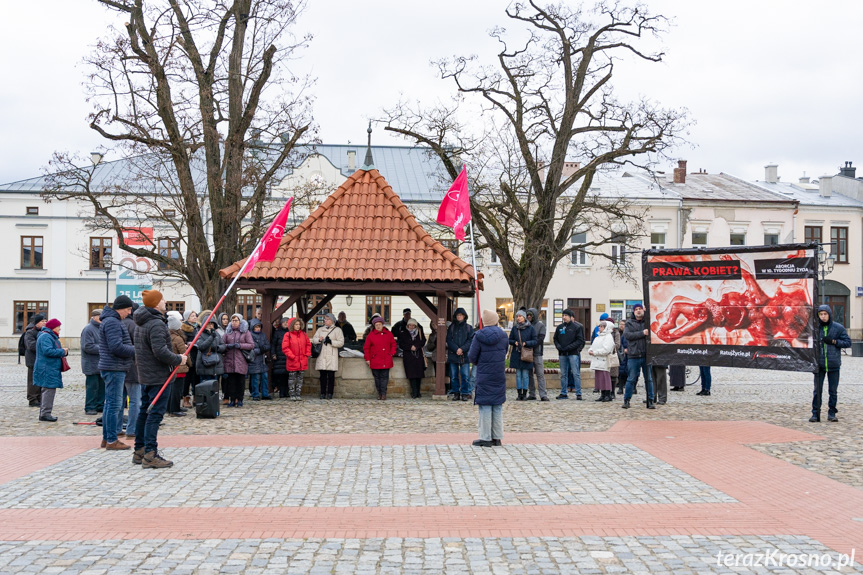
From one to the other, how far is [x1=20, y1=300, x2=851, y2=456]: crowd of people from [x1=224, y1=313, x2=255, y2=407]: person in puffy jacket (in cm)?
2

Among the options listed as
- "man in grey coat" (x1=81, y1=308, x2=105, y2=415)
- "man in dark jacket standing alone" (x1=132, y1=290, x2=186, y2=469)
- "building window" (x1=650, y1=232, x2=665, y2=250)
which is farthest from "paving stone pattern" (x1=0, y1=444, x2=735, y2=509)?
"building window" (x1=650, y1=232, x2=665, y2=250)

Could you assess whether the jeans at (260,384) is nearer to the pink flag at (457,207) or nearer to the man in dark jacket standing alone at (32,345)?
the man in dark jacket standing alone at (32,345)

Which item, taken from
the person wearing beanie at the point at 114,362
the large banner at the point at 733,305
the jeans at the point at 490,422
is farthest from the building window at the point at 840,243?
the person wearing beanie at the point at 114,362

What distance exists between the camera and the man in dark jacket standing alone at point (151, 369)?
9.31 meters

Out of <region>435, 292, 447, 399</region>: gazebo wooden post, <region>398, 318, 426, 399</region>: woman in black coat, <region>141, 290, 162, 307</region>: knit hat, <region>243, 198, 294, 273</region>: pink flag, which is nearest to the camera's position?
<region>141, 290, 162, 307</region>: knit hat

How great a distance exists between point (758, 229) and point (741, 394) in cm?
3701

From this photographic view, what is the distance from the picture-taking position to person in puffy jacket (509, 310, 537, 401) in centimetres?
1725

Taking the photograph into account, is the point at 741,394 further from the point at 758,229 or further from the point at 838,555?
the point at 758,229

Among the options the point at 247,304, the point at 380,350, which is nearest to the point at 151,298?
the point at 380,350

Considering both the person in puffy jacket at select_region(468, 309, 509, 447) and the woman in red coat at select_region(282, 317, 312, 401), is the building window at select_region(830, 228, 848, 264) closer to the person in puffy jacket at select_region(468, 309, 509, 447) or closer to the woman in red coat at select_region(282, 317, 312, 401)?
the woman in red coat at select_region(282, 317, 312, 401)

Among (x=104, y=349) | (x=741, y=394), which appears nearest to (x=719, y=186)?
(x=741, y=394)

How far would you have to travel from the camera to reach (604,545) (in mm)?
6211

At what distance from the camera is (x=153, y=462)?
9.27m

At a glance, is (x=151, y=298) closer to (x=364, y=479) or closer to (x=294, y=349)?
(x=364, y=479)
